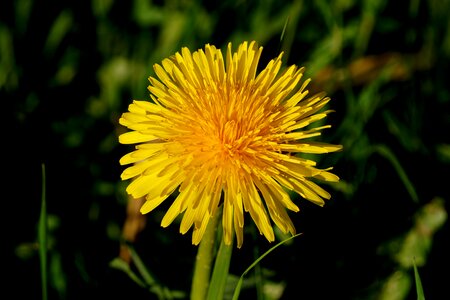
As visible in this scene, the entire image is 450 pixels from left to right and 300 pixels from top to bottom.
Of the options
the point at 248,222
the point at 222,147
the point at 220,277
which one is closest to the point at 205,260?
the point at 220,277

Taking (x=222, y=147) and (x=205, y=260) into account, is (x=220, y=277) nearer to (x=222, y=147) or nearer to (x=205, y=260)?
(x=205, y=260)

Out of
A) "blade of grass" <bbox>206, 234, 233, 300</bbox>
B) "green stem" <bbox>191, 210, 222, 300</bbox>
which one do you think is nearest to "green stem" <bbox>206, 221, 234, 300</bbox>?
"blade of grass" <bbox>206, 234, 233, 300</bbox>

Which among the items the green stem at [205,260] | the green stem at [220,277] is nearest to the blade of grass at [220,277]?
the green stem at [220,277]

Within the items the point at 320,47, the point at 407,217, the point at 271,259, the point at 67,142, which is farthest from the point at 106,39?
the point at 407,217

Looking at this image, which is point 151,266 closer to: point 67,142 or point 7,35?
point 67,142

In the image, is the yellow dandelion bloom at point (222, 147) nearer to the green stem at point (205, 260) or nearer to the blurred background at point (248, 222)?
the green stem at point (205, 260)
